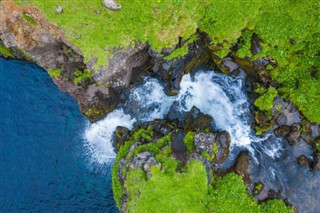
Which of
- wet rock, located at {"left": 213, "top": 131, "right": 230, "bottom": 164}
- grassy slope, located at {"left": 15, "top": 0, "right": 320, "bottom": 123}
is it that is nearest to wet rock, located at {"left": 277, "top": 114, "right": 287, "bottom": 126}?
grassy slope, located at {"left": 15, "top": 0, "right": 320, "bottom": 123}

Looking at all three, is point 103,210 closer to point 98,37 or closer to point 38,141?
point 38,141

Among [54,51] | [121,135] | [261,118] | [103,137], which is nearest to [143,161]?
[121,135]

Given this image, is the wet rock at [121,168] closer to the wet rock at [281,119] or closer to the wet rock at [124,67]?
the wet rock at [124,67]

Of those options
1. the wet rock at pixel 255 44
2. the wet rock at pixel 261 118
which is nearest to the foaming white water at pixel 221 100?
the wet rock at pixel 261 118

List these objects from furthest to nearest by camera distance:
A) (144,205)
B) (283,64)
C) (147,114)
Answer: (147,114) < (283,64) < (144,205)

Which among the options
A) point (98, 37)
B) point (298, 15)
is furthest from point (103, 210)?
point (298, 15)

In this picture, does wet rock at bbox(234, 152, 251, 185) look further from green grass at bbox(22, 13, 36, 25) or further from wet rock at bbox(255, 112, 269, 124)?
green grass at bbox(22, 13, 36, 25)
